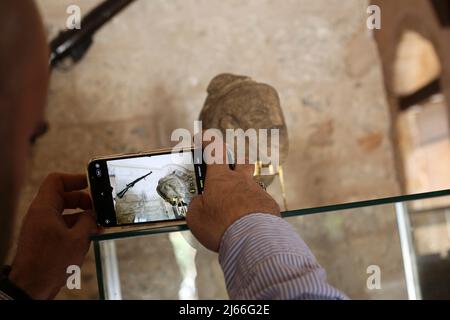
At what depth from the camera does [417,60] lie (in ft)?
3.54

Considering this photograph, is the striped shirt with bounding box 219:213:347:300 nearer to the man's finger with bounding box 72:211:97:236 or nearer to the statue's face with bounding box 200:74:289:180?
the man's finger with bounding box 72:211:97:236

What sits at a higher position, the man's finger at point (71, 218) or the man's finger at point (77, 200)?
the man's finger at point (77, 200)

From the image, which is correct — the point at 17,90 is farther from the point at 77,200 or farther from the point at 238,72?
the point at 238,72

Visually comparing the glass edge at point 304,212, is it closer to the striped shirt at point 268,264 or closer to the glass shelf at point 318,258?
the glass shelf at point 318,258

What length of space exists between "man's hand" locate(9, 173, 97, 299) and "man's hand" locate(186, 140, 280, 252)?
0.10 metres

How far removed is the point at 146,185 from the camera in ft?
1.42

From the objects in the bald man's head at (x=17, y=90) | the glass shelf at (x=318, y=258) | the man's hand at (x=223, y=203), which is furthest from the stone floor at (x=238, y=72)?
the bald man's head at (x=17, y=90)

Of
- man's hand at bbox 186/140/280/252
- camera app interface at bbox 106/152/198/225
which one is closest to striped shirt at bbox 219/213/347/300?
man's hand at bbox 186/140/280/252

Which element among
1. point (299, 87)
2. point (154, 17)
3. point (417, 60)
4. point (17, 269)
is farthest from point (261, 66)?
point (17, 269)

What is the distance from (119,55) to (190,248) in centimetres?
56

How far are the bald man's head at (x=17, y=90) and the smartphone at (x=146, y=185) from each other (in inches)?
11.0

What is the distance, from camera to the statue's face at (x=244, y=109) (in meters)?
0.62

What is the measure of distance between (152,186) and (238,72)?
58 cm

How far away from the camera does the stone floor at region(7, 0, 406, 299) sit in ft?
3.07
